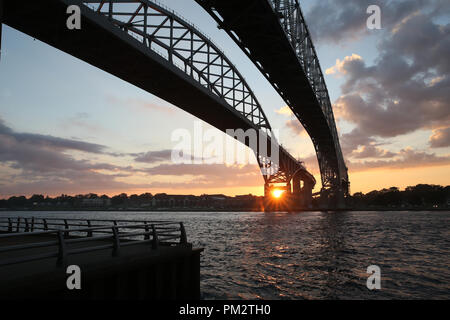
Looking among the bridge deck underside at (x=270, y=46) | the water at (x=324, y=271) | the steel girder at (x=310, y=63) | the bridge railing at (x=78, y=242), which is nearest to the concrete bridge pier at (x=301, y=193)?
the steel girder at (x=310, y=63)

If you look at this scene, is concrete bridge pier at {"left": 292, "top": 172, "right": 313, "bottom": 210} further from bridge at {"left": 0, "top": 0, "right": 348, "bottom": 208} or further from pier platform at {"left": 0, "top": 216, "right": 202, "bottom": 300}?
pier platform at {"left": 0, "top": 216, "right": 202, "bottom": 300}

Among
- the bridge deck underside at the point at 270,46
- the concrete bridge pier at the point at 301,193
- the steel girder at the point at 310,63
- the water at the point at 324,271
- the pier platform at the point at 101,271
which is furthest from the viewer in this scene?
the concrete bridge pier at the point at 301,193

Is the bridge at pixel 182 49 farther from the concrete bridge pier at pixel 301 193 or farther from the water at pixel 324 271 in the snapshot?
the concrete bridge pier at pixel 301 193

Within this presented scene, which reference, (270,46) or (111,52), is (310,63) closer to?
(270,46)

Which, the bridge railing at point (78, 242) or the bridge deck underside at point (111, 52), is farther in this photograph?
the bridge deck underside at point (111, 52)

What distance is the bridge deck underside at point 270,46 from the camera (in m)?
26.9

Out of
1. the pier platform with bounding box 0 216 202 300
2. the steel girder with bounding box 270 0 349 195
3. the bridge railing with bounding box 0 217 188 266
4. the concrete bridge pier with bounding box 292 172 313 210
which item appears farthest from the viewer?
the concrete bridge pier with bounding box 292 172 313 210

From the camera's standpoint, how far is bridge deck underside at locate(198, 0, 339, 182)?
2689 centimetres

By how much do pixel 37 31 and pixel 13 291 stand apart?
73.3 feet

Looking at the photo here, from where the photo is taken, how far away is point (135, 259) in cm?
814

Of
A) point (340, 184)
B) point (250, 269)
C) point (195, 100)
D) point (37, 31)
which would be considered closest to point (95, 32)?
point (37, 31)

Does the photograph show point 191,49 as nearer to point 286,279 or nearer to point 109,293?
point 286,279

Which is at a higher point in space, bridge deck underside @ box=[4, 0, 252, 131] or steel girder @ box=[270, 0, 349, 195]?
steel girder @ box=[270, 0, 349, 195]

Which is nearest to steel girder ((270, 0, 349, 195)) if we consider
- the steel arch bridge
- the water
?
the steel arch bridge
